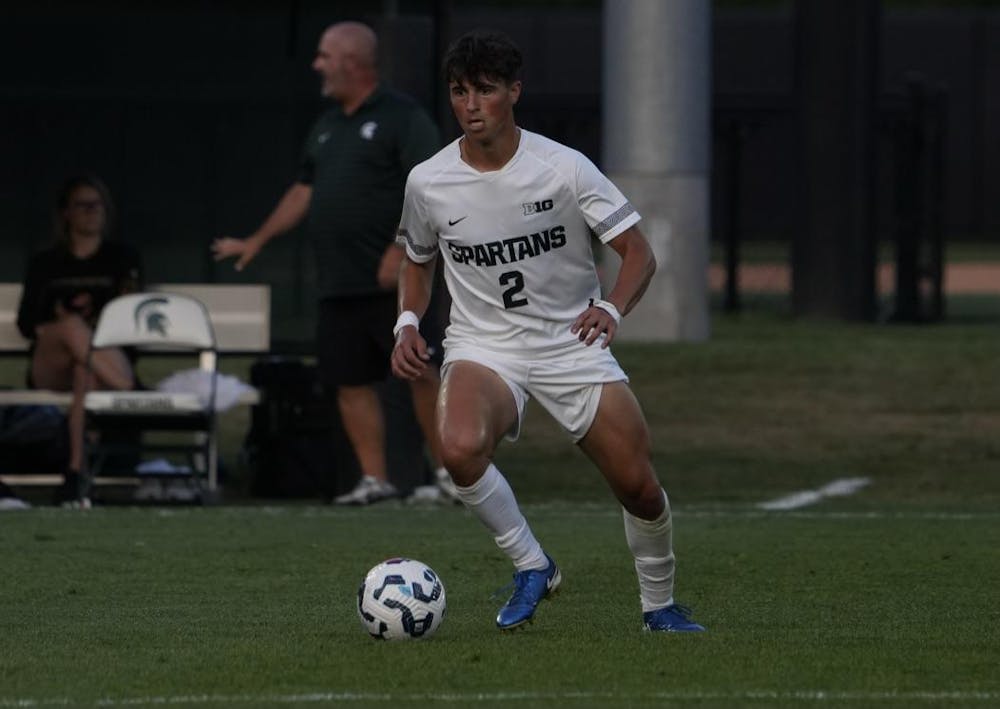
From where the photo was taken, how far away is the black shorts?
39.8 ft

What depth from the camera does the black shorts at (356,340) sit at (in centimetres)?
1213

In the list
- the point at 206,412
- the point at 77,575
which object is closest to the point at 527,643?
the point at 77,575

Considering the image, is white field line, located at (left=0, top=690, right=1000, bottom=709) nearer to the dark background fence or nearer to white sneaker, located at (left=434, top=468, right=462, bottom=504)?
white sneaker, located at (left=434, top=468, right=462, bottom=504)

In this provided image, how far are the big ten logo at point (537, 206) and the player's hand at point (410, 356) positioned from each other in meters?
0.52

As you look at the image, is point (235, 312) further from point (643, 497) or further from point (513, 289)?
point (643, 497)

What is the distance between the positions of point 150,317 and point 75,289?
52 centimetres

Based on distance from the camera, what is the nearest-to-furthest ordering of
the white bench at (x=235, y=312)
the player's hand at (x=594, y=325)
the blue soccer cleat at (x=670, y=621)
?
1. the player's hand at (x=594, y=325)
2. the blue soccer cleat at (x=670, y=621)
3. the white bench at (x=235, y=312)

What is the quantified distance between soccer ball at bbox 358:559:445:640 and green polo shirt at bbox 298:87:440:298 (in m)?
4.85

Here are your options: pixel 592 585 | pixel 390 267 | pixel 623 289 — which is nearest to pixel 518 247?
pixel 623 289

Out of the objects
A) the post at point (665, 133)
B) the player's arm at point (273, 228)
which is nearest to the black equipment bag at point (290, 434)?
the player's arm at point (273, 228)

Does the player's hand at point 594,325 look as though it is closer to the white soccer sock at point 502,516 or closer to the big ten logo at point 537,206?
the big ten logo at point 537,206

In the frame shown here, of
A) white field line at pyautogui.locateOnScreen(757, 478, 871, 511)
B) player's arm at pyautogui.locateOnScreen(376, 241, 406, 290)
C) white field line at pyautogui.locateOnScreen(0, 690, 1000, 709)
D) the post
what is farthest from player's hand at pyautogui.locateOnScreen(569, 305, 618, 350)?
the post

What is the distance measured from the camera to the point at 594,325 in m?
7.13

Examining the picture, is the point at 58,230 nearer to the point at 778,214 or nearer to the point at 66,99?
the point at 66,99
